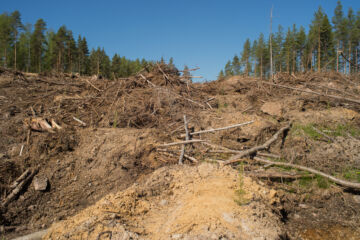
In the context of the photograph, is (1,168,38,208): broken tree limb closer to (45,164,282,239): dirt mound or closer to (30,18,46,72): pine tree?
(45,164,282,239): dirt mound

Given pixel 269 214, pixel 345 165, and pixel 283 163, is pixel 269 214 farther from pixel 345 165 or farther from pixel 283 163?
pixel 345 165

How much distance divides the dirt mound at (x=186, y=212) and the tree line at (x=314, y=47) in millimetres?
17801

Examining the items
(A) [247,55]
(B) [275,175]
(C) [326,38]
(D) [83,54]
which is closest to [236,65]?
(A) [247,55]

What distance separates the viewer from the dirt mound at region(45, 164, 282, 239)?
219cm

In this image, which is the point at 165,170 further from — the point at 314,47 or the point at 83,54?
the point at 83,54

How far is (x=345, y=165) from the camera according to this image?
387cm

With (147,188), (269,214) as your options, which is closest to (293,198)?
(269,214)

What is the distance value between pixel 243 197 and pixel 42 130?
4612 mm

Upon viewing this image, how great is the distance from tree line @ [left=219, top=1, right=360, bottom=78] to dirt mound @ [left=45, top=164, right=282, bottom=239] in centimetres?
1780

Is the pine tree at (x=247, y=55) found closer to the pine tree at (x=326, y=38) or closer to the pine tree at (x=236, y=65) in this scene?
A: the pine tree at (x=236, y=65)

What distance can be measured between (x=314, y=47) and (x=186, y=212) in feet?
116

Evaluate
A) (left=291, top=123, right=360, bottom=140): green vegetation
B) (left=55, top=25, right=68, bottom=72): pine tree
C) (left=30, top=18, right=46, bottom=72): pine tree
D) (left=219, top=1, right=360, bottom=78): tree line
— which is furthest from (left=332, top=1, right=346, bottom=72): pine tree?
(left=30, top=18, right=46, bottom=72): pine tree

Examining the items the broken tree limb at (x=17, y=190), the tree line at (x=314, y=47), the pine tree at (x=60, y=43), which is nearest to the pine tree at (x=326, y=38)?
the tree line at (x=314, y=47)

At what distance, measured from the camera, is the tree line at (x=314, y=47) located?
29047 millimetres
